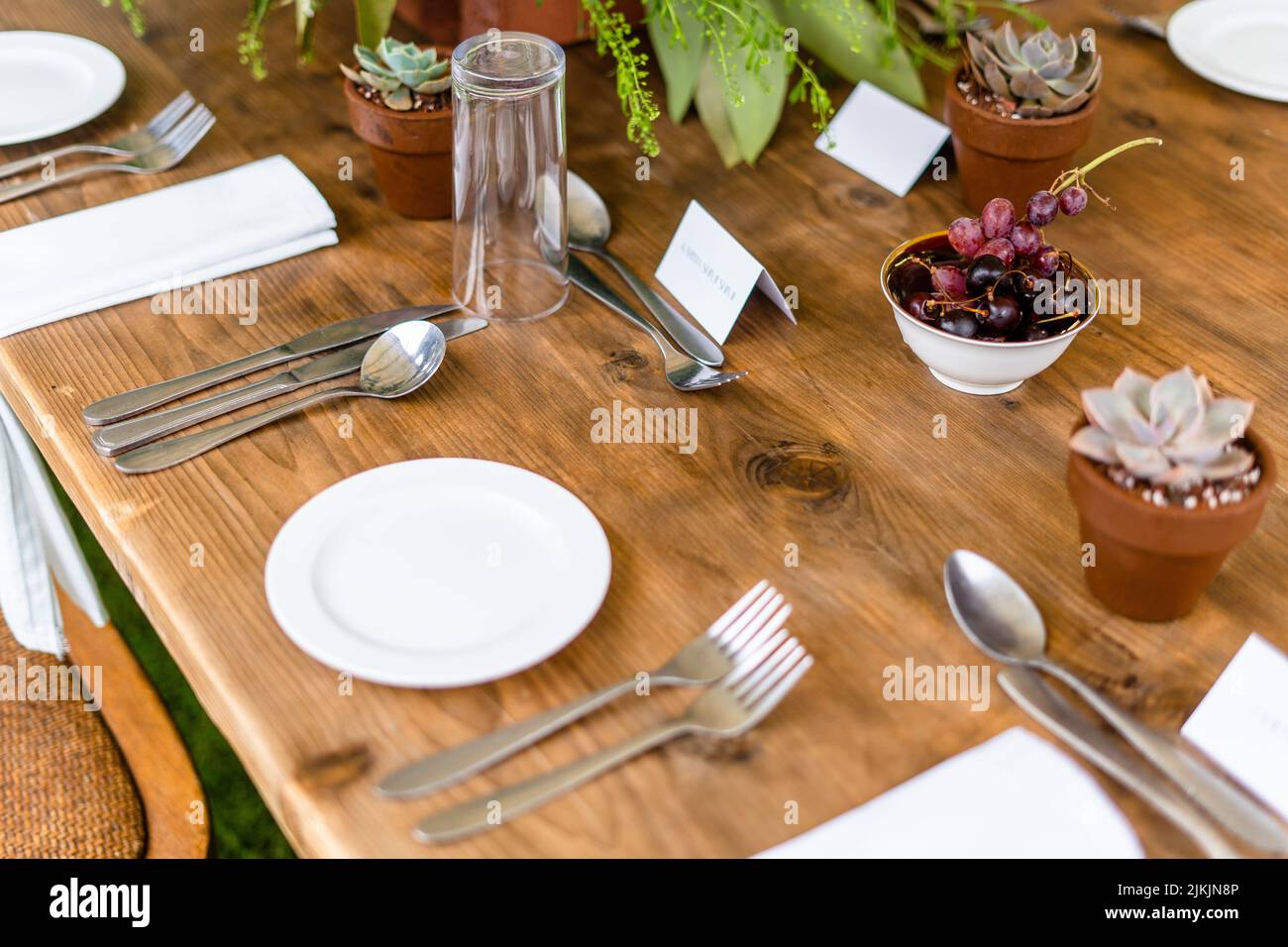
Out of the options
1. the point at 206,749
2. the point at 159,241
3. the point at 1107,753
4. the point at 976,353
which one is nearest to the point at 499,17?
the point at 159,241

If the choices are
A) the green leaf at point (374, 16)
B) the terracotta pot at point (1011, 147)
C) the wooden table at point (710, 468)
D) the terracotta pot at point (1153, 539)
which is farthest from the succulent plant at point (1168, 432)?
the green leaf at point (374, 16)

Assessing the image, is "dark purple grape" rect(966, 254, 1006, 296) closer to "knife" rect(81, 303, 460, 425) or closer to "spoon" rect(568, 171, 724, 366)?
"spoon" rect(568, 171, 724, 366)

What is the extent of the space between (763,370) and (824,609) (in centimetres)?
25

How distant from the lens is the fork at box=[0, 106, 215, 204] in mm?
1060

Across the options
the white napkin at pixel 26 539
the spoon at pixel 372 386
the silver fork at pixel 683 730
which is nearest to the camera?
the silver fork at pixel 683 730

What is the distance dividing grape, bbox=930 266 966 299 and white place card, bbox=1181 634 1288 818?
0.29 m

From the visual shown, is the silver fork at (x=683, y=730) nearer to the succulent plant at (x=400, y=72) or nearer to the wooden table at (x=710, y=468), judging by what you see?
the wooden table at (x=710, y=468)

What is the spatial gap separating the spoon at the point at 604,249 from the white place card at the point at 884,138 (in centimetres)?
23

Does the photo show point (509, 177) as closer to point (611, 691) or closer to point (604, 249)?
point (604, 249)

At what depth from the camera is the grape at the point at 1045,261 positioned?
2.67 feet

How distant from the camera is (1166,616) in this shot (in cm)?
70
